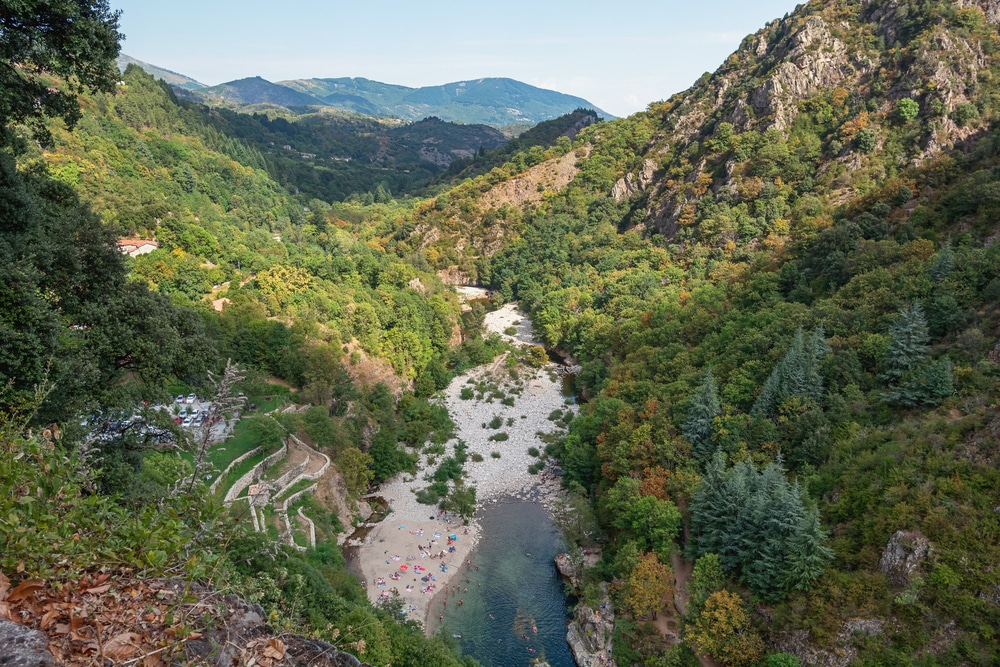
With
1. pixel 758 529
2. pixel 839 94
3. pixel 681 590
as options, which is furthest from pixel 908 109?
pixel 681 590

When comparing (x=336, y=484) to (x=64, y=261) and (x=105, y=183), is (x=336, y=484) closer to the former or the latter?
(x=64, y=261)

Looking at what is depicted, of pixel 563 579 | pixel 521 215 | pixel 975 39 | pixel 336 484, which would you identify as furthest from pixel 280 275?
pixel 975 39

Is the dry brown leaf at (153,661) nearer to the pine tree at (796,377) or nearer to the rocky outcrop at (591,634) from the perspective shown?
the rocky outcrop at (591,634)

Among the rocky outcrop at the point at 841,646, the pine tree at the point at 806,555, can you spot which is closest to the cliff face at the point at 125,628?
the rocky outcrop at the point at 841,646

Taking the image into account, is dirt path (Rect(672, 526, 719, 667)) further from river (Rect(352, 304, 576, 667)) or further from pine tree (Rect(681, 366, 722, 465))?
river (Rect(352, 304, 576, 667))

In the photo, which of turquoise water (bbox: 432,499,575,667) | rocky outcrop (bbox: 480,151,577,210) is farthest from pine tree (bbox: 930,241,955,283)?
rocky outcrop (bbox: 480,151,577,210)

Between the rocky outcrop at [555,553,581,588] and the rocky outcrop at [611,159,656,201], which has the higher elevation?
the rocky outcrop at [611,159,656,201]

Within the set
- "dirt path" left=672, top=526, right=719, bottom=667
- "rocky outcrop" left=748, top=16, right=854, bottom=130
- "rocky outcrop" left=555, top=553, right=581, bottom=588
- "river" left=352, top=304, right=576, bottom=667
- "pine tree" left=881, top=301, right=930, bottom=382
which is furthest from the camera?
"rocky outcrop" left=748, top=16, right=854, bottom=130
